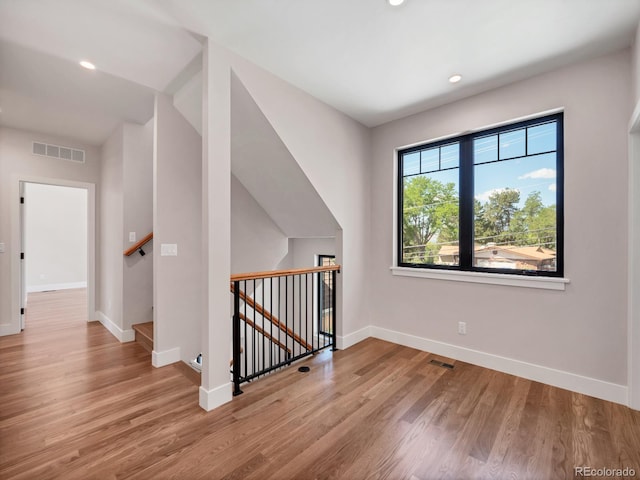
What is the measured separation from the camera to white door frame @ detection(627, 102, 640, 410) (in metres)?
2.08

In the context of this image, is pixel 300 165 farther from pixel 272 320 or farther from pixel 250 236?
pixel 272 320

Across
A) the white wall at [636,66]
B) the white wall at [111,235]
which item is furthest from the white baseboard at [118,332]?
the white wall at [636,66]

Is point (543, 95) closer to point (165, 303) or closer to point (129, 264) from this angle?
point (165, 303)

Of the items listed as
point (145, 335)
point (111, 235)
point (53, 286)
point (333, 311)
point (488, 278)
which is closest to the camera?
point (488, 278)

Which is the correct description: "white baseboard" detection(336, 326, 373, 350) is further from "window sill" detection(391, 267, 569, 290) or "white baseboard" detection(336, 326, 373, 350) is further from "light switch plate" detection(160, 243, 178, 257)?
"light switch plate" detection(160, 243, 178, 257)

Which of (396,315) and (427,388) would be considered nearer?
(427,388)

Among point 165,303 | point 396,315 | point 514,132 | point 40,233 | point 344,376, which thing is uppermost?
point 514,132

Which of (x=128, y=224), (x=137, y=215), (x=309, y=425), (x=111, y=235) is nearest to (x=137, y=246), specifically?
(x=128, y=224)

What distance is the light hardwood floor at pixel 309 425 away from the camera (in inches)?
63.0

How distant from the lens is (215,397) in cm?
215

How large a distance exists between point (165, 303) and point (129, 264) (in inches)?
47.1

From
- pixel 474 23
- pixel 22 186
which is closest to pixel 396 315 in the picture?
pixel 474 23

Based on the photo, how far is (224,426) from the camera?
194 cm

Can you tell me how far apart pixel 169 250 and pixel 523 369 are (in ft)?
11.8
